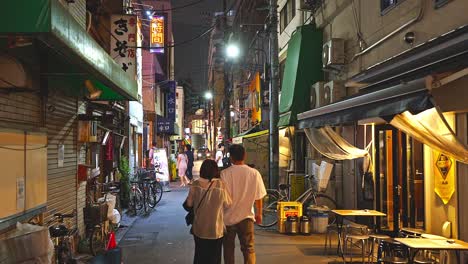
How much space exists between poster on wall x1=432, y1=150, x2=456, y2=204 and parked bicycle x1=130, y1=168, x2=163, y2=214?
11026 millimetres

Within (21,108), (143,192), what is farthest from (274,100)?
(21,108)

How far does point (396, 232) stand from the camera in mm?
10656

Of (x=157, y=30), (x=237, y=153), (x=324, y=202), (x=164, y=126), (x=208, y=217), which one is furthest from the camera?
(x=164, y=126)

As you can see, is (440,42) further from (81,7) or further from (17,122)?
(81,7)

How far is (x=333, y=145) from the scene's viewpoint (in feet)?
35.6

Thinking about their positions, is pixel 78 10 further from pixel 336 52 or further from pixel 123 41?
pixel 336 52

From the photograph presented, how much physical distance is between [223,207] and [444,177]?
4.12 metres

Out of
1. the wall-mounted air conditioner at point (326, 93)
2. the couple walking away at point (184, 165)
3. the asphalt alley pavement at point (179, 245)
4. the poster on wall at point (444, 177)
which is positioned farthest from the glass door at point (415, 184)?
the couple walking away at point (184, 165)

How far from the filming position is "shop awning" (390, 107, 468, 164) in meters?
6.14

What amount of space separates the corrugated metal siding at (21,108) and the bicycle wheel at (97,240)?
3.02m

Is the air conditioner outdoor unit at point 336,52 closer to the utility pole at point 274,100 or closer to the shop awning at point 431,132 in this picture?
the utility pole at point 274,100

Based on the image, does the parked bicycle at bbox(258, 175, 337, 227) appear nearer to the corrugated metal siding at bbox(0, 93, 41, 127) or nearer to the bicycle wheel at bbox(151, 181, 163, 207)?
the bicycle wheel at bbox(151, 181, 163, 207)

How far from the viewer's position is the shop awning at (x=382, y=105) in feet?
19.7

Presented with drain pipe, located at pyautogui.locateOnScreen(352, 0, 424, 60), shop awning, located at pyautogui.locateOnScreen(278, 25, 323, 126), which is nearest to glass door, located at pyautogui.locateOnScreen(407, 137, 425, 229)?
drain pipe, located at pyautogui.locateOnScreen(352, 0, 424, 60)
